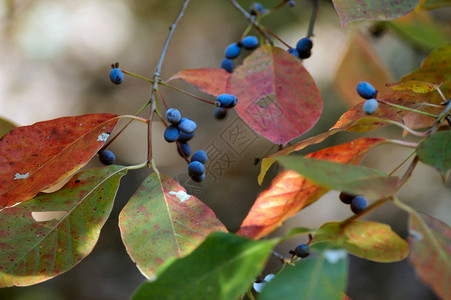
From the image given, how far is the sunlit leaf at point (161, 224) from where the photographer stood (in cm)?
68

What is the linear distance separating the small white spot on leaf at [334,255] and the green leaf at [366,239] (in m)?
→ 0.03

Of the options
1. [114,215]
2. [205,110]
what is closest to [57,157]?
[114,215]

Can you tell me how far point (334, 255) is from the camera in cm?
49

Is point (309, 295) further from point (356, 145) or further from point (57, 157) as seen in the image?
point (57, 157)

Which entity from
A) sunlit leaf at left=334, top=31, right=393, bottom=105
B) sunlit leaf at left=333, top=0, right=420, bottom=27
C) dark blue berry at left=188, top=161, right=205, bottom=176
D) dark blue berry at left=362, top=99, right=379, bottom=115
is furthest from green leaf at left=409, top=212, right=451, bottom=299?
sunlit leaf at left=334, top=31, right=393, bottom=105

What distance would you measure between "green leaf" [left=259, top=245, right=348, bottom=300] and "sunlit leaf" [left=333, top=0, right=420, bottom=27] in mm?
399

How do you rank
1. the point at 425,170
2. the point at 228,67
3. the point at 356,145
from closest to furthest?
the point at 356,145, the point at 228,67, the point at 425,170

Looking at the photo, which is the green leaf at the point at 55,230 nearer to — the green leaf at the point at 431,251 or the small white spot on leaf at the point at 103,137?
the small white spot on leaf at the point at 103,137

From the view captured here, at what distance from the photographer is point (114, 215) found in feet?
8.96

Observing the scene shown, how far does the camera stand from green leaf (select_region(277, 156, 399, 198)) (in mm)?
463

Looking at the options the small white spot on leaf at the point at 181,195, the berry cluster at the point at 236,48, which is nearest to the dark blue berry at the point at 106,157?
the small white spot on leaf at the point at 181,195

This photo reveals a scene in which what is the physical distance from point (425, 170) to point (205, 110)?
144 cm

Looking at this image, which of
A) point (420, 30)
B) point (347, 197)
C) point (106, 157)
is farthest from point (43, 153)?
point (420, 30)

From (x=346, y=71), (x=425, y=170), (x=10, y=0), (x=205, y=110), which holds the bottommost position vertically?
(x=425, y=170)
